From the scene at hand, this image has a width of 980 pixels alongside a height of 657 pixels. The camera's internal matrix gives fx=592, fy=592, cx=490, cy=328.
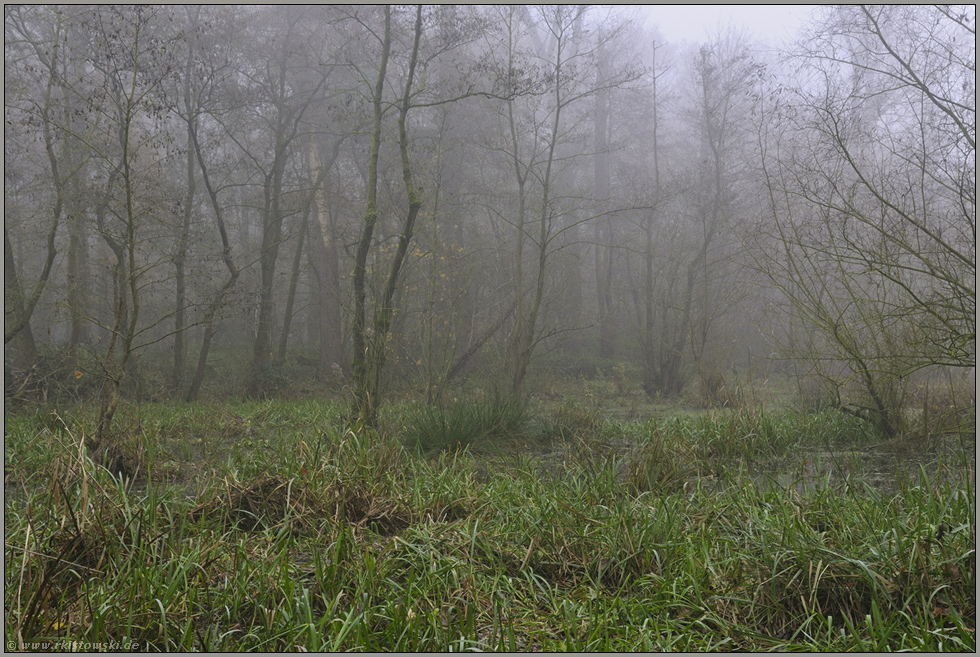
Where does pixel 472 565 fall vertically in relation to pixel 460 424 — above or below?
below

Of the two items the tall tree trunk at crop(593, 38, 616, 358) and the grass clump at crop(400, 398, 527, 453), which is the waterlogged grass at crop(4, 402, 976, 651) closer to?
the grass clump at crop(400, 398, 527, 453)

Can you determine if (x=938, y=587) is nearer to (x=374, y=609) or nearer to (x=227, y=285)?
(x=374, y=609)

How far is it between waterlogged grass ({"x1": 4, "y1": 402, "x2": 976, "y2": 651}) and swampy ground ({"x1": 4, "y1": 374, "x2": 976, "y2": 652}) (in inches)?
0.4

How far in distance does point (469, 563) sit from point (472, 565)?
20 centimetres

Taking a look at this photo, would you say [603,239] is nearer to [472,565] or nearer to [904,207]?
[904,207]

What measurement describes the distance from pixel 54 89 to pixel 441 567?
36.5 ft

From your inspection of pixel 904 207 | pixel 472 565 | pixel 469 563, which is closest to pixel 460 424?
pixel 469 563

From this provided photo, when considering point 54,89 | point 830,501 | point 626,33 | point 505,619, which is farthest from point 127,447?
point 626,33

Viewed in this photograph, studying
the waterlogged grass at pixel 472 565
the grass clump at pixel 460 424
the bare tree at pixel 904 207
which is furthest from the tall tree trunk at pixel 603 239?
the waterlogged grass at pixel 472 565

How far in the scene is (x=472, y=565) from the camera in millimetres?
2562

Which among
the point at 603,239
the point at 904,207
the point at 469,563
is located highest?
the point at 603,239

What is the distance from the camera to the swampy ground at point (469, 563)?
6.98ft

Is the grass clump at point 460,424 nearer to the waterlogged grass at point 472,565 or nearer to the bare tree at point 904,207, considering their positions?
the waterlogged grass at point 472,565

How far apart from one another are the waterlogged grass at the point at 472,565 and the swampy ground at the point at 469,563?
11mm
